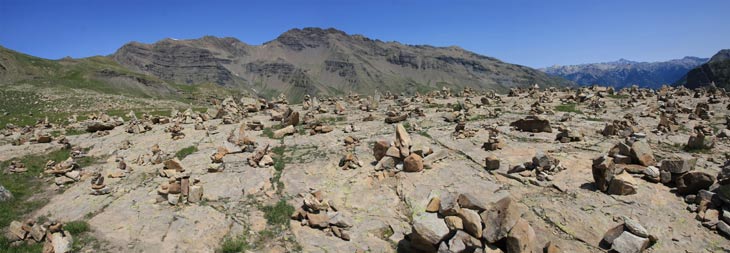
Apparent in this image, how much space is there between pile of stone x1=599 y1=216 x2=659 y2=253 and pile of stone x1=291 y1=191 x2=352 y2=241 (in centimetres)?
750

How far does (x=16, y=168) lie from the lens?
19.5 metres

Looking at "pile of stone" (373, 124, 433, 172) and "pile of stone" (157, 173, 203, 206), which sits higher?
"pile of stone" (373, 124, 433, 172)

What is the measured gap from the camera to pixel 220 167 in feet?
57.1

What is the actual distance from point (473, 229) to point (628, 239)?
158 inches

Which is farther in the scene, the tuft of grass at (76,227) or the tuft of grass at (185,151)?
the tuft of grass at (185,151)

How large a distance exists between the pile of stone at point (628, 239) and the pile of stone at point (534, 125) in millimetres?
11836

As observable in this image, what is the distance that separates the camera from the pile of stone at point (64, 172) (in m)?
17.5

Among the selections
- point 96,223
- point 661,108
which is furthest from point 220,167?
point 661,108

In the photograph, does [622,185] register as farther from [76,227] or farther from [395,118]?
[76,227]

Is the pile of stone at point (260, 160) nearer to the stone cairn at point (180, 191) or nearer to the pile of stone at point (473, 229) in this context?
the stone cairn at point (180, 191)

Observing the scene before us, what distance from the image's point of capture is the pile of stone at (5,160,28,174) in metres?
19.2

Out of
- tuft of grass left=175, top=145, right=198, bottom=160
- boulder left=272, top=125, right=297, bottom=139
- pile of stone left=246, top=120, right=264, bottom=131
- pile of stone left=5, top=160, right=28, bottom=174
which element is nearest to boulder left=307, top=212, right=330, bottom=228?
boulder left=272, top=125, right=297, bottom=139

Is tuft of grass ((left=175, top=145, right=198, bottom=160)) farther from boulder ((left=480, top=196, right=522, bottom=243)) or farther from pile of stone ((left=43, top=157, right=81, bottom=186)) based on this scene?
boulder ((left=480, top=196, right=522, bottom=243))

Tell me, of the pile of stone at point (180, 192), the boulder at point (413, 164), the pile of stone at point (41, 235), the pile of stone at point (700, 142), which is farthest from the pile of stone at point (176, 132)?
the pile of stone at point (700, 142)
